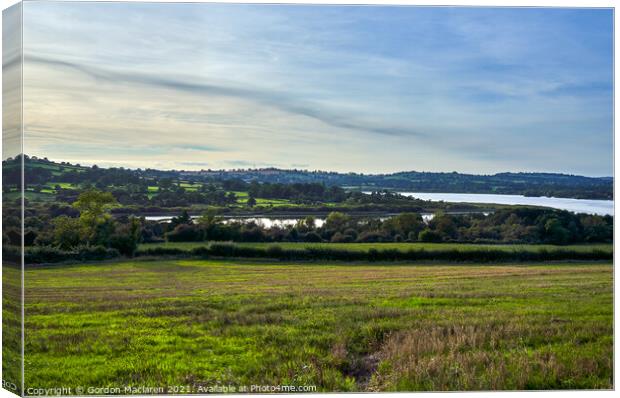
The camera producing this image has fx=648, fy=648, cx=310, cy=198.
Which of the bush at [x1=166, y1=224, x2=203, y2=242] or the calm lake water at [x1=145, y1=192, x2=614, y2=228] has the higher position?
the calm lake water at [x1=145, y1=192, x2=614, y2=228]

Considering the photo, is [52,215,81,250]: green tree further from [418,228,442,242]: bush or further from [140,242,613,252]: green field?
[418,228,442,242]: bush

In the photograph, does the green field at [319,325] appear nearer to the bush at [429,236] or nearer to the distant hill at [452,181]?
the bush at [429,236]

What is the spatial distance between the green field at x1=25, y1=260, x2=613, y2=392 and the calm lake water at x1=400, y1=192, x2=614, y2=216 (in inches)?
31.2

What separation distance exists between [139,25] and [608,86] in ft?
20.2

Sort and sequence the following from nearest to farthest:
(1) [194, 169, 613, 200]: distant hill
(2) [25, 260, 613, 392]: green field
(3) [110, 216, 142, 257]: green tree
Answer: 1. (2) [25, 260, 613, 392]: green field
2. (3) [110, 216, 142, 257]: green tree
3. (1) [194, 169, 613, 200]: distant hill

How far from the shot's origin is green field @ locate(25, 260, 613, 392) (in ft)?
26.6

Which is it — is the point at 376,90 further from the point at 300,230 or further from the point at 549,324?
the point at 549,324

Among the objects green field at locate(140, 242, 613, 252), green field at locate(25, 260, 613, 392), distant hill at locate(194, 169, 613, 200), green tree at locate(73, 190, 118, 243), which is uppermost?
distant hill at locate(194, 169, 613, 200)

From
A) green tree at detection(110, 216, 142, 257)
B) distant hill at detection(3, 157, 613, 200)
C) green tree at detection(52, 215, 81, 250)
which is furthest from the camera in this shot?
distant hill at detection(3, 157, 613, 200)

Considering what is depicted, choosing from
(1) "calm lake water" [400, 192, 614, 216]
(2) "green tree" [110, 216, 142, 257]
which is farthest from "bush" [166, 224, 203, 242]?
(1) "calm lake water" [400, 192, 614, 216]

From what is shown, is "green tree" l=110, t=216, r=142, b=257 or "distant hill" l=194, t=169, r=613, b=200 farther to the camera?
"distant hill" l=194, t=169, r=613, b=200

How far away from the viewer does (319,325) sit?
329 inches

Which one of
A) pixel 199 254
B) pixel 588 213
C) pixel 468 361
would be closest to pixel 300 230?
pixel 199 254

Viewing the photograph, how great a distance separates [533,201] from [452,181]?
1.24m
